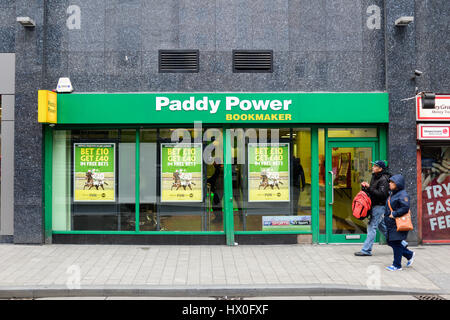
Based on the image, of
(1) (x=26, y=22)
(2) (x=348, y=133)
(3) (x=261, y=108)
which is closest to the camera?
(1) (x=26, y=22)

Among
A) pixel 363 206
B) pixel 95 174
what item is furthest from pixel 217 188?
pixel 363 206

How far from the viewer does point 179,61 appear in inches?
374

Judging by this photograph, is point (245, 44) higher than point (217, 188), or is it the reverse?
point (245, 44)

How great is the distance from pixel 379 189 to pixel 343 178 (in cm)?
140

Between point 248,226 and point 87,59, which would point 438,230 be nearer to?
point 248,226

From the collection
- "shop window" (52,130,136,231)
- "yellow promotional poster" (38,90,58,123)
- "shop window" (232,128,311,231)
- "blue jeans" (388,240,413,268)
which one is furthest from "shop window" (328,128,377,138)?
"yellow promotional poster" (38,90,58,123)

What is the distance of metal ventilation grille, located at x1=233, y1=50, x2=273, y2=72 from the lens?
31.2ft

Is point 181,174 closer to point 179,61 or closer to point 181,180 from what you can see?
point 181,180

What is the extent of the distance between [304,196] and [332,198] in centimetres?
62

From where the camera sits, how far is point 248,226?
31.4 feet

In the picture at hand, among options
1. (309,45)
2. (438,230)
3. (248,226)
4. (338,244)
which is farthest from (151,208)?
(438,230)

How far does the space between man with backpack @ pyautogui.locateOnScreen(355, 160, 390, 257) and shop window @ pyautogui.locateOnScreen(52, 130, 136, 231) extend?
16.5 ft

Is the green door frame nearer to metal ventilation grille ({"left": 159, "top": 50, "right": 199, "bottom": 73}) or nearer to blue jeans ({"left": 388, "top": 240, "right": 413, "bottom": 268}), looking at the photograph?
blue jeans ({"left": 388, "top": 240, "right": 413, "bottom": 268})

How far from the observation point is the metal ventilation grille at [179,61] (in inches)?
374
